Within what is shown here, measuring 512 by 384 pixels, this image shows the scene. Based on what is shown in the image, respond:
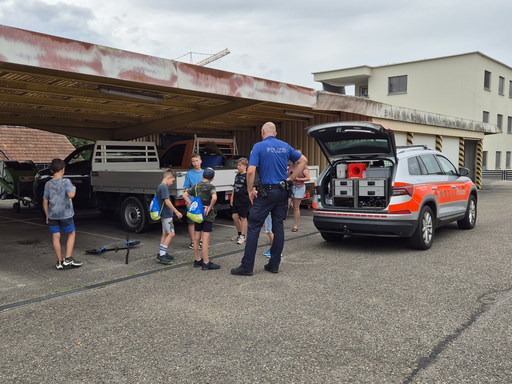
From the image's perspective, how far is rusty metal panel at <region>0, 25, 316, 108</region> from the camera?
605 centimetres

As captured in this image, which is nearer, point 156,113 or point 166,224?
point 166,224

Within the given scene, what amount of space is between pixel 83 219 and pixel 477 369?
34.8ft

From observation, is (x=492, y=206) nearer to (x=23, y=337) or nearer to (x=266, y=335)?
(x=266, y=335)

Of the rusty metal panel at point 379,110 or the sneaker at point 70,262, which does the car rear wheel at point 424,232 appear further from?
the rusty metal panel at point 379,110

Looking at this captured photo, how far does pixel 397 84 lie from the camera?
118ft

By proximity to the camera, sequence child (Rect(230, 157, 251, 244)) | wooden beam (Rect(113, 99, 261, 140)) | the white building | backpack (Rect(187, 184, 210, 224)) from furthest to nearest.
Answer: the white building → wooden beam (Rect(113, 99, 261, 140)) → child (Rect(230, 157, 251, 244)) → backpack (Rect(187, 184, 210, 224))

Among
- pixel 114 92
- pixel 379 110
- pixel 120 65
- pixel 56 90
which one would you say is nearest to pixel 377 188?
pixel 120 65

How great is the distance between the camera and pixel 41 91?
8789 mm

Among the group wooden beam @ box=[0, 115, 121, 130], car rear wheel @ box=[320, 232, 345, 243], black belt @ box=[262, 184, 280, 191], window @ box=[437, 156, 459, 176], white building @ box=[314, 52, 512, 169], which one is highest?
white building @ box=[314, 52, 512, 169]

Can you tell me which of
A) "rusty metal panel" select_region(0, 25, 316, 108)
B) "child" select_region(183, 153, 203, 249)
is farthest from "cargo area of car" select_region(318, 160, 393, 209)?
"rusty metal panel" select_region(0, 25, 316, 108)

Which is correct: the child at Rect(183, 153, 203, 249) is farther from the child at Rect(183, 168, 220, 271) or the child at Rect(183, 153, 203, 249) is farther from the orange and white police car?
the orange and white police car

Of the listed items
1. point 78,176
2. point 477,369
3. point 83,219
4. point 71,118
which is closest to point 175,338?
point 477,369

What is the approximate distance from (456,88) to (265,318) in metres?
32.8

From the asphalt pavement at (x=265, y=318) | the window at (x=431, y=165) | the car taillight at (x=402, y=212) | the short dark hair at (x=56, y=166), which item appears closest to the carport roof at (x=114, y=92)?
the short dark hair at (x=56, y=166)
